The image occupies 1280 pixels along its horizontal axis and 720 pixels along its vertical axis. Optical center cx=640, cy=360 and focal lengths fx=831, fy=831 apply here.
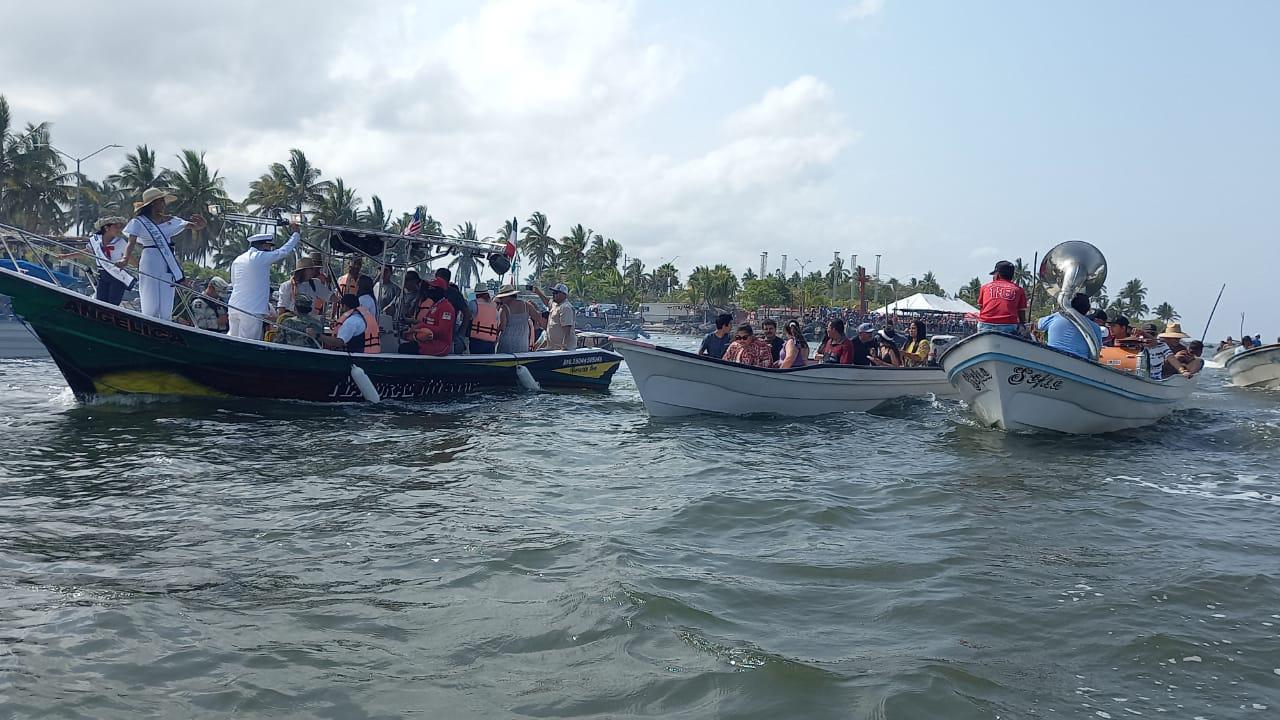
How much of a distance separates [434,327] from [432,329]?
0.15 ft

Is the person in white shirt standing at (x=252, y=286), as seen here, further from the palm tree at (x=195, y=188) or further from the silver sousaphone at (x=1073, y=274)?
the palm tree at (x=195, y=188)

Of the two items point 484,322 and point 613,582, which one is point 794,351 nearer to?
point 484,322

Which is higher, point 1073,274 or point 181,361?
point 1073,274

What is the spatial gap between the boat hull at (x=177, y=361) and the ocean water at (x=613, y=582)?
1434 mm

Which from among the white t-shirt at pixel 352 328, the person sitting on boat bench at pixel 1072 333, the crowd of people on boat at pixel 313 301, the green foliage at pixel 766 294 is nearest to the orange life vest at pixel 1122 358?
the person sitting on boat bench at pixel 1072 333

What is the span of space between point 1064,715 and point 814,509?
11.2ft

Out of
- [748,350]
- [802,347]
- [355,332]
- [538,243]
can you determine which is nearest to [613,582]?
[748,350]

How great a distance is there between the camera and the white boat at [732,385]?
39.2ft

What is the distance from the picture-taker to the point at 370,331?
40.1 feet

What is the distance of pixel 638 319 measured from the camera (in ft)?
275

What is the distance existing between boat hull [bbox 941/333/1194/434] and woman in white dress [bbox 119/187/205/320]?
10141 millimetres

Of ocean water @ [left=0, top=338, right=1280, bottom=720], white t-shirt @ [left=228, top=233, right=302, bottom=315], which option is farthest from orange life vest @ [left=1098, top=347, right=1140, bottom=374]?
white t-shirt @ [left=228, top=233, right=302, bottom=315]

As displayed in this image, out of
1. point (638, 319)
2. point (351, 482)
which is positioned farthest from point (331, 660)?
point (638, 319)

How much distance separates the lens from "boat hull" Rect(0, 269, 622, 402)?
10.1 meters
